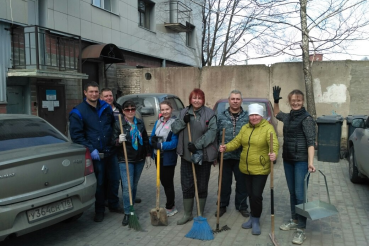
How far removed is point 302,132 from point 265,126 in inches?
17.2

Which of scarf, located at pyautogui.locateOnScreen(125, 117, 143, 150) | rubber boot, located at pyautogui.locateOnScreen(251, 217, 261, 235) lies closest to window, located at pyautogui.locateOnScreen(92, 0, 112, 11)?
scarf, located at pyautogui.locateOnScreen(125, 117, 143, 150)

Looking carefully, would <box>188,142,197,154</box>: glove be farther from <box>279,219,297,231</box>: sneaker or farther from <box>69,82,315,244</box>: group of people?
<box>279,219,297,231</box>: sneaker

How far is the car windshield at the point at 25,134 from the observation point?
385cm

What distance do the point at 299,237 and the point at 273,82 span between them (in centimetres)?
934

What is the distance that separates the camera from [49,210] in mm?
3664

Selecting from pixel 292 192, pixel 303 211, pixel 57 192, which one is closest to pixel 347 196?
pixel 292 192

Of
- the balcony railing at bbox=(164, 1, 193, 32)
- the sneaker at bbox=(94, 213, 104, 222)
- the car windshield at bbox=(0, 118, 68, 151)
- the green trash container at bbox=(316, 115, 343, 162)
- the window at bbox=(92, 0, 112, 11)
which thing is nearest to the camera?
the car windshield at bbox=(0, 118, 68, 151)

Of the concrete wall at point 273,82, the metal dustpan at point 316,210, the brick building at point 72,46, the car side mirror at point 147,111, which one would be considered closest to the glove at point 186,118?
the metal dustpan at point 316,210

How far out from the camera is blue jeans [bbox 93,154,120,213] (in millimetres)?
4648

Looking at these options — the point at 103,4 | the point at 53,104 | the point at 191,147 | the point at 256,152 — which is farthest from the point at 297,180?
the point at 103,4

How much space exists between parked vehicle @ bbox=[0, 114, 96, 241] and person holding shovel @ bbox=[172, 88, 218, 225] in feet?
3.85

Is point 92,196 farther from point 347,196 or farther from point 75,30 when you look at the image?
point 75,30

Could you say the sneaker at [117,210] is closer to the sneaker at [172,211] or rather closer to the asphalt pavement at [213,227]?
the asphalt pavement at [213,227]

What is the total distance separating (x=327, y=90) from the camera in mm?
12023
